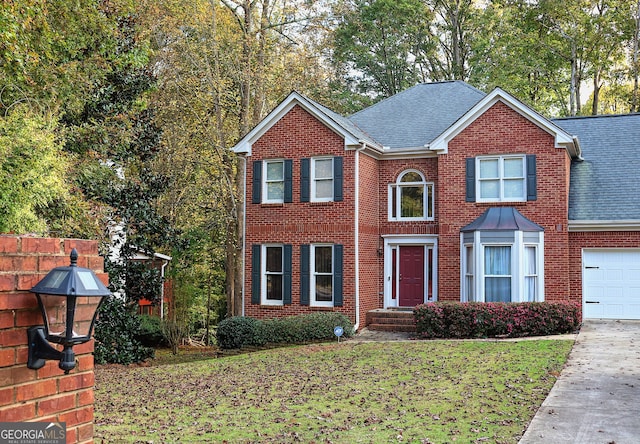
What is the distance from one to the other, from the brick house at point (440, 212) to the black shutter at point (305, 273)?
3 cm

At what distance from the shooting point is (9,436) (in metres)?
3.11

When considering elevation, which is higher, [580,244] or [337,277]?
[580,244]

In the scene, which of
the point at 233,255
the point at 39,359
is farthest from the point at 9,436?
the point at 233,255

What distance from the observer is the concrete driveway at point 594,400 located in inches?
300

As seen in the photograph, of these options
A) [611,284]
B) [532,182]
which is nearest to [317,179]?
[532,182]

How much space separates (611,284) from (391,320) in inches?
260

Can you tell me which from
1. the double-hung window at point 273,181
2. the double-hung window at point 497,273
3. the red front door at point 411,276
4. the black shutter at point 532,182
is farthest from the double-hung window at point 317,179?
the black shutter at point 532,182

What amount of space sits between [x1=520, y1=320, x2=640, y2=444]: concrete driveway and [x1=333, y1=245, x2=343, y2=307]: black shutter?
7.07 m

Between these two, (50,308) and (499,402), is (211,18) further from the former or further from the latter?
(50,308)

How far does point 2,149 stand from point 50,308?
714 centimetres

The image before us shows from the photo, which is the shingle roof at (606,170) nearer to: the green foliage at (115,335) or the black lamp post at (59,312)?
the green foliage at (115,335)

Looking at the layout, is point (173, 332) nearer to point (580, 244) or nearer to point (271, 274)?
point (271, 274)

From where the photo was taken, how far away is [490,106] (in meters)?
19.2

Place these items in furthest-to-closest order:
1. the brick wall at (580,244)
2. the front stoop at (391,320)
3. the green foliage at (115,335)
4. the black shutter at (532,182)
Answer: the front stoop at (391,320)
the brick wall at (580,244)
the black shutter at (532,182)
the green foliage at (115,335)
